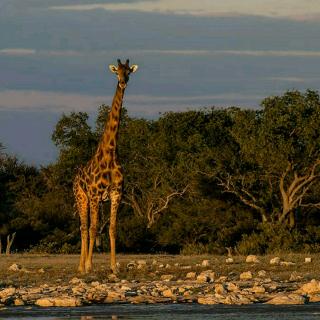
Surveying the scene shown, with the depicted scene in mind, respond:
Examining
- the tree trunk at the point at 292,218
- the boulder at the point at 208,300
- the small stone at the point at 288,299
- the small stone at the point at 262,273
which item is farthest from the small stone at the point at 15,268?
the tree trunk at the point at 292,218

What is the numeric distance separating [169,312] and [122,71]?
8905 mm

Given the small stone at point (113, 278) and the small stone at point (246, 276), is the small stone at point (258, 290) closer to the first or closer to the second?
the small stone at point (246, 276)

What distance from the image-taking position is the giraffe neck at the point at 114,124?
86.1 ft

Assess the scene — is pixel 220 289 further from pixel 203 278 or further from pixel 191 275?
pixel 191 275

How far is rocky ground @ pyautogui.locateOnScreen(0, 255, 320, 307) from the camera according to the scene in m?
19.1

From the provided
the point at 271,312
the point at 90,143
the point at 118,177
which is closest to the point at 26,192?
the point at 90,143

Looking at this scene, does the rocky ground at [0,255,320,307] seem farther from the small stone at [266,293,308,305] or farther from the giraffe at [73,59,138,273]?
the giraffe at [73,59,138,273]

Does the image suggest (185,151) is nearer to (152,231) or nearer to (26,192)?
(152,231)

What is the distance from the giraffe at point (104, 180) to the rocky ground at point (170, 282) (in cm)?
72

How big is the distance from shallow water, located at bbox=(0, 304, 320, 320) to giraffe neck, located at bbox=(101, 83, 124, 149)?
7.98 meters

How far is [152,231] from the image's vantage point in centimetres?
5262

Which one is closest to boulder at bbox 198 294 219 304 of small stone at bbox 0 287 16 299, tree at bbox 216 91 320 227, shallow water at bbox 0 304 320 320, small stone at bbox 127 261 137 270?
shallow water at bbox 0 304 320 320

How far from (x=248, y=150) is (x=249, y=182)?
5.84 feet

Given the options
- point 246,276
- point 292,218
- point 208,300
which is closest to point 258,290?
point 208,300
